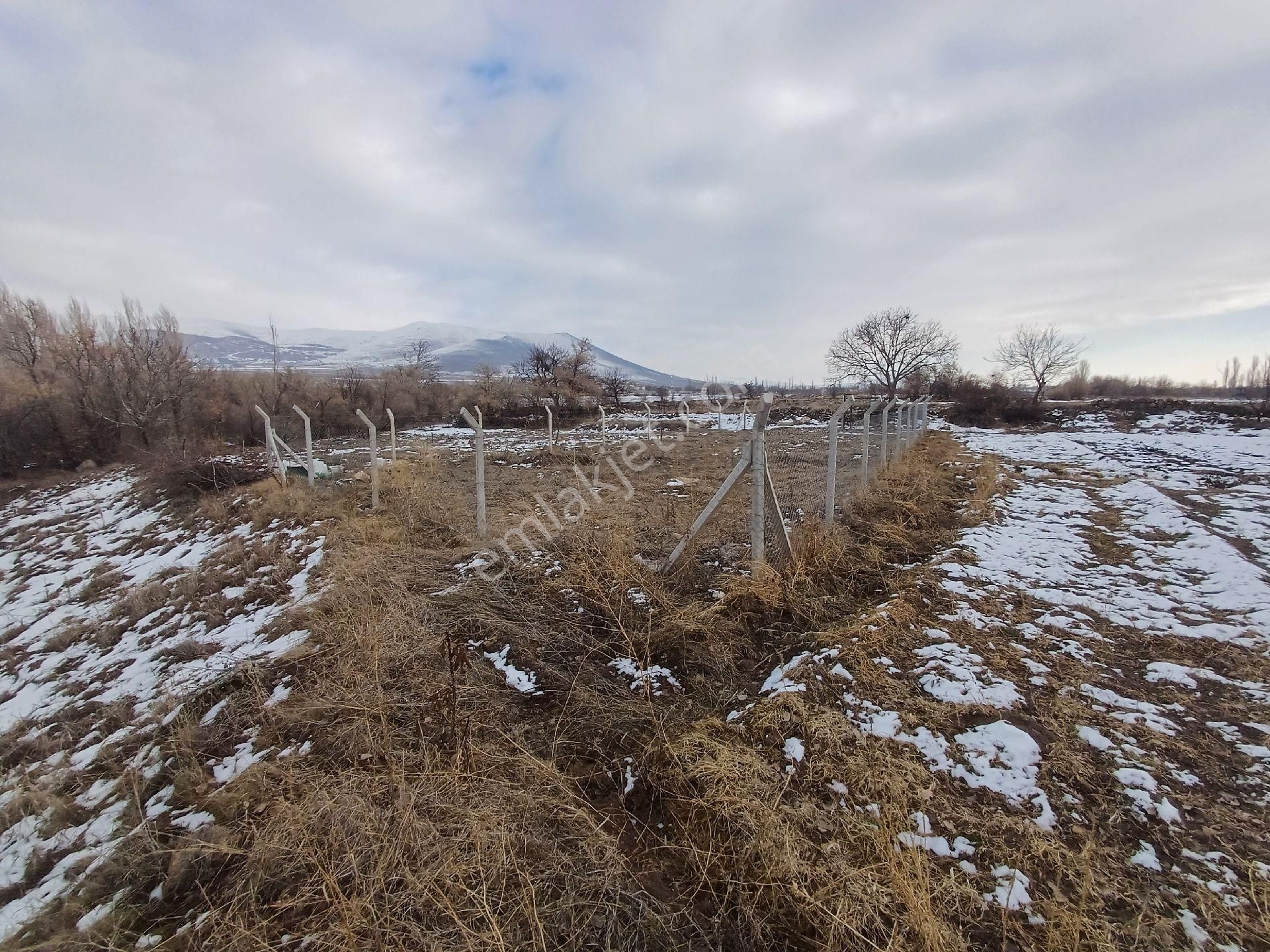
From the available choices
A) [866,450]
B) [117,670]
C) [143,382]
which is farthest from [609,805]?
[143,382]

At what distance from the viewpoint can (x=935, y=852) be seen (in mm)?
2152

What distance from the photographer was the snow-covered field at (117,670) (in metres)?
2.92

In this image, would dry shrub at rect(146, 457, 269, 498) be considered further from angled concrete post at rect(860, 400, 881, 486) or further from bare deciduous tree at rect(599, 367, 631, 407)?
bare deciduous tree at rect(599, 367, 631, 407)

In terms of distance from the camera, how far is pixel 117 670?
208 inches

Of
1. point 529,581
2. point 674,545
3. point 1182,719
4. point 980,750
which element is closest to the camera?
point 980,750

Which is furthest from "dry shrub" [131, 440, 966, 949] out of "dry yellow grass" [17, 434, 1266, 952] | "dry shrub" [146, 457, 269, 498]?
"dry shrub" [146, 457, 269, 498]

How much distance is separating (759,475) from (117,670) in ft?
23.2

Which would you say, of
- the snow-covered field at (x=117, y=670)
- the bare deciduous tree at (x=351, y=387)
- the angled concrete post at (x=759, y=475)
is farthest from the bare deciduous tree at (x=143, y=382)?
the angled concrete post at (x=759, y=475)

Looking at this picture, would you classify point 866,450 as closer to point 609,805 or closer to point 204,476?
point 609,805

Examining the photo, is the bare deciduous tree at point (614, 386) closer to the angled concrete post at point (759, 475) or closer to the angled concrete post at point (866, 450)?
the angled concrete post at point (866, 450)

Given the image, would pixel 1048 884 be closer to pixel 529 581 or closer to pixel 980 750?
pixel 980 750

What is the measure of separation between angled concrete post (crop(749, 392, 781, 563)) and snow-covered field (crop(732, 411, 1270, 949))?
44.6 inches

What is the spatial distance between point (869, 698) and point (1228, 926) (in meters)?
1.53

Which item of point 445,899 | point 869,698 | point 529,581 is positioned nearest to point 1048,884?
point 869,698
